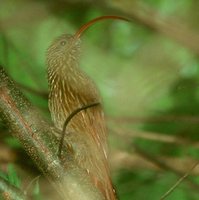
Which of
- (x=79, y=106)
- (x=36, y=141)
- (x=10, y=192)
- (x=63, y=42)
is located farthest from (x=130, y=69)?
(x=10, y=192)

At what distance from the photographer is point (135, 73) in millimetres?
3277

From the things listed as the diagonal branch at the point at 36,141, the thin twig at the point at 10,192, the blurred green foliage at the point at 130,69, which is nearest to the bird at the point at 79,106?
the blurred green foliage at the point at 130,69

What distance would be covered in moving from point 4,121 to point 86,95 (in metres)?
0.93

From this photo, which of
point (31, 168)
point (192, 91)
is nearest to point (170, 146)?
point (192, 91)

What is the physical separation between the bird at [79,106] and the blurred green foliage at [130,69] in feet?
0.35

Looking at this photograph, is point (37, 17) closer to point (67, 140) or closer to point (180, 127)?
point (67, 140)

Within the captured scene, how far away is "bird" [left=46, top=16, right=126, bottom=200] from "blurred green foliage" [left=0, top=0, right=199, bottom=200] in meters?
0.11

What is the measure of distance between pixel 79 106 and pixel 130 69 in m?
0.36

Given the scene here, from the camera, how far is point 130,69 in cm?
351

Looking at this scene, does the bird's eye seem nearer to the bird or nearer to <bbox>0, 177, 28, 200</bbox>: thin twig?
the bird

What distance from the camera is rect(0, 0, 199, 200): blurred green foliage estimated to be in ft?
11.2

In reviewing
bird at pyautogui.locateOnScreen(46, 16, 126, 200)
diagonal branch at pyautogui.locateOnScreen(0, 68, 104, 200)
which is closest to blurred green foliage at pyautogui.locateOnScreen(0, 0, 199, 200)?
bird at pyautogui.locateOnScreen(46, 16, 126, 200)

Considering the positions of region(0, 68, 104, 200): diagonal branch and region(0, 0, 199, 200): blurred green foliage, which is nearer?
region(0, 68, 104, 200): diagonal branch

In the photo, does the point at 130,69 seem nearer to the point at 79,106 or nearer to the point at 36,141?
the point at 79,106
